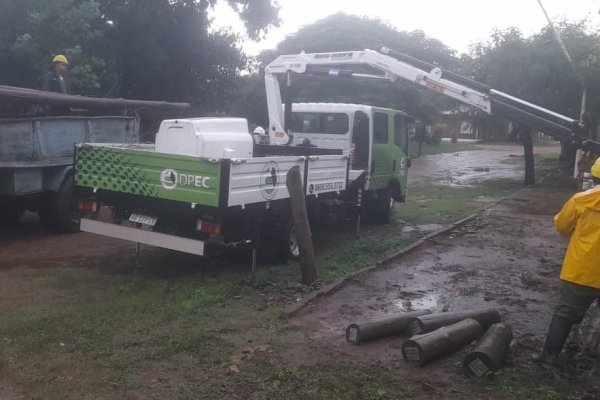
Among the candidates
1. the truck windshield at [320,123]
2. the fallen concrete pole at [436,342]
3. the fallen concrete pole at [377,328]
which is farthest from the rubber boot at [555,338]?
the truck windshield at [320,123]

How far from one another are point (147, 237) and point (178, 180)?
79 cm

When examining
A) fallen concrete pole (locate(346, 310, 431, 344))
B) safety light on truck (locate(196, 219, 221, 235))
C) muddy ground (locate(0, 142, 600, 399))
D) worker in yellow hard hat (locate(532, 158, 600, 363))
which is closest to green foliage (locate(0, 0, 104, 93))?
muddy ground (locate(0, 142, 600, 399))

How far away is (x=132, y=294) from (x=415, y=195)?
12.6m

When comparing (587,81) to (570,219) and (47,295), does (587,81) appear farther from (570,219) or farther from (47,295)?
(47,295)

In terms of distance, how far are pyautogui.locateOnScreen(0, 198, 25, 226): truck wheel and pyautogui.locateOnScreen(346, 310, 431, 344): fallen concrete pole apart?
6609 millimetres

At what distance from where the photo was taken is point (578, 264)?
487 centimetres

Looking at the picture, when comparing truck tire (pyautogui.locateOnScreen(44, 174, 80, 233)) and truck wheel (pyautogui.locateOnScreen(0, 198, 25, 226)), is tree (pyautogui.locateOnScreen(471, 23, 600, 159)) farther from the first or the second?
truck wheel (pyautogui.locateOnScreen(0, 198, 25, 226))

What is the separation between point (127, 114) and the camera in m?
11.3

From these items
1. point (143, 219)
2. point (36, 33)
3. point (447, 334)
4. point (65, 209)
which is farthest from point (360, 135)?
point (36, 33)

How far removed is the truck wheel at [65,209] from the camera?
9680mm

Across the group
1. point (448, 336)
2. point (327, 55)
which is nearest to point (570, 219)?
point (448, 336)

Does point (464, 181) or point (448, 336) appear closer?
point (448, 336)

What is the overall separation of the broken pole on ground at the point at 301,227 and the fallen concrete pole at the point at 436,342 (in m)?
2.41

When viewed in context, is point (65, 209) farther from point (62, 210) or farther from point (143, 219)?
point (143, 219)
